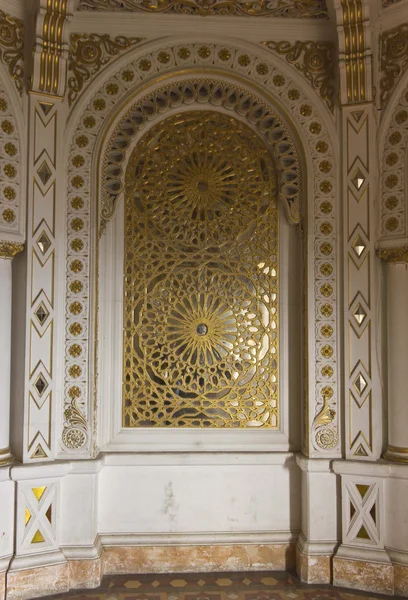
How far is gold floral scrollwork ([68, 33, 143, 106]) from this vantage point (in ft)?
12.1

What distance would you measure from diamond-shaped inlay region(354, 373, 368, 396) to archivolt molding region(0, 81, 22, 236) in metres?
2.38

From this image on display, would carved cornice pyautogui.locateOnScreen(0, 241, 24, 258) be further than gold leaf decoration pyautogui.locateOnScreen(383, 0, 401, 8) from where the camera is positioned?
No

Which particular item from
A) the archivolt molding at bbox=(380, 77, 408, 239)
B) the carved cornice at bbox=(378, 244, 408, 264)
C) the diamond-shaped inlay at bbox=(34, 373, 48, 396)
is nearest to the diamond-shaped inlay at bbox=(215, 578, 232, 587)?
the diamond-shaped inlay at bbox=(34, 373, 48, 396)

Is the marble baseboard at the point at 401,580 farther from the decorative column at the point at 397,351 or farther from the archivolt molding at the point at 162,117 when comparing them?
the archivolt molding at the point at 162,117

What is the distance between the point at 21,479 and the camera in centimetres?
341

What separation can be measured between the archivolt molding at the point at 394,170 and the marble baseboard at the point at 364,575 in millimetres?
2086

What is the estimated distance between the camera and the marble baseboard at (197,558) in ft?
12.1

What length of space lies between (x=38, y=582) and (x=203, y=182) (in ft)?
9.14

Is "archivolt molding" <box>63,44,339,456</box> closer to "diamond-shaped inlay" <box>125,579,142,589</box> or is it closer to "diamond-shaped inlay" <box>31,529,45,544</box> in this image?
"diamond-shaped inlay" <box>31,529,45,544</box>

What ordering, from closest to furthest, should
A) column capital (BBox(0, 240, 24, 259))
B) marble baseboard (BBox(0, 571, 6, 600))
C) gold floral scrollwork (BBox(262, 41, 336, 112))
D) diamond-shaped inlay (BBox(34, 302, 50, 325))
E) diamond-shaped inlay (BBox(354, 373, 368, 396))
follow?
marble baseboard (BBox(0, 571, 6, 600)), column capital (BBox(0, 240, 24, 259)), diamond-shaped inlay (BBox(34, 302, 50, 325)), diamond-shaped inlay (BBox(354, 373, 368, 396)), gold floral scrollwork (BBox(262, 41, 336, 112))

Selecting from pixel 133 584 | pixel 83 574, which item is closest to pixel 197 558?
pixel 133 584

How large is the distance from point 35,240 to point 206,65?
1640mm

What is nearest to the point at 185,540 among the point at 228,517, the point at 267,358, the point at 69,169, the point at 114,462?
the point at 228,517

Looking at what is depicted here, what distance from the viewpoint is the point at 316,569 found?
3.57m
